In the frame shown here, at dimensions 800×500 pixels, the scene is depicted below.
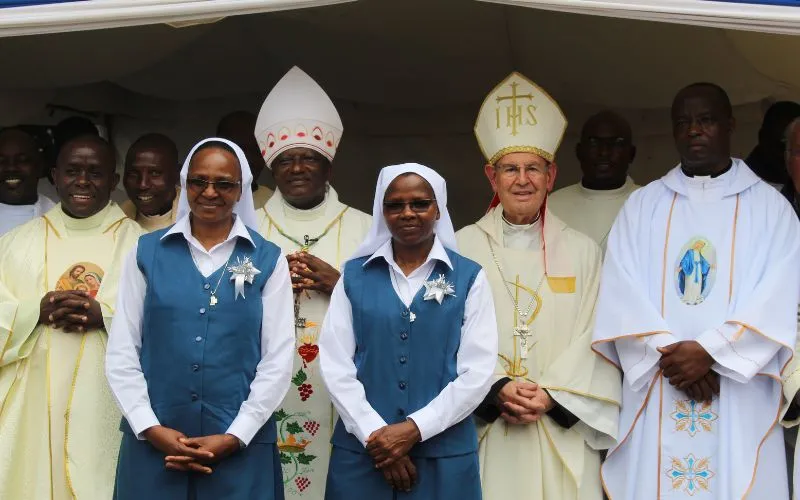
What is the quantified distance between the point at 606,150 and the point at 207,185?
8.17 feet

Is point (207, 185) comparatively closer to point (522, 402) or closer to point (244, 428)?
point (244, 428)

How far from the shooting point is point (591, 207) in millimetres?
6438

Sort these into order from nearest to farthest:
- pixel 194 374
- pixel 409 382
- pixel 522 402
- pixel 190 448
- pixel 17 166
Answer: pixel 190 448
pixel 194 374
pixel 409 382
pixel 522 402
pixel 17 166

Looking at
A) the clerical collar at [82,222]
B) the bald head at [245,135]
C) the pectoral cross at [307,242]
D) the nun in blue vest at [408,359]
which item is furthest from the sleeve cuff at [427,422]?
the bald head at [245,135]

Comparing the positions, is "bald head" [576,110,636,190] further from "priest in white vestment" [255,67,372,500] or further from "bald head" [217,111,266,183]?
"bald head" [217,111,266,183]

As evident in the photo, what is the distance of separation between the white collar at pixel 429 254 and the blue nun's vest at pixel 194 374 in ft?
1.78

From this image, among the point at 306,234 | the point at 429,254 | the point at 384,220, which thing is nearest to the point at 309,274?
the point at 306,234

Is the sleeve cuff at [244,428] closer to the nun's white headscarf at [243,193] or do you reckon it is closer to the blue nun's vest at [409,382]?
the blue nun's vest at [409,382]

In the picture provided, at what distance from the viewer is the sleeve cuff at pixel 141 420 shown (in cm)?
454

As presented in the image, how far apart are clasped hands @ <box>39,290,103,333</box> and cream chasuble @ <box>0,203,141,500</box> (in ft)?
0.13

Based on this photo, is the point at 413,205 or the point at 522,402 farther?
the point at 522,402

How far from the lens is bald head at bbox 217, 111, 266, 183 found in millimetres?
6812

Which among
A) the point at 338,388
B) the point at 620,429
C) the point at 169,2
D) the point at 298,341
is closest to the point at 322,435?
the point at 298,341

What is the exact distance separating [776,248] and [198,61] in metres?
4.22
